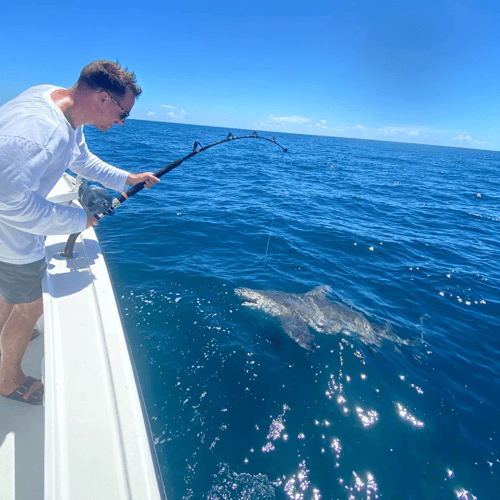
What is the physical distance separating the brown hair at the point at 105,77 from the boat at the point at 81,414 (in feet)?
6.52

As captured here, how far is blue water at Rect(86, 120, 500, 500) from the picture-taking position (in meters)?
3.37

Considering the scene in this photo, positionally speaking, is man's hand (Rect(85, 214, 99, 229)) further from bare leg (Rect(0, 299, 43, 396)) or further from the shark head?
the shark head

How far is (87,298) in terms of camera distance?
2906 millimetres

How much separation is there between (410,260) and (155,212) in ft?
30.0

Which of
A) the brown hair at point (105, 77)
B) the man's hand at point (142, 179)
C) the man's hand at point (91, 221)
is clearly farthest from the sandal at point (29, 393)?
the brown hair at point (105, 77)

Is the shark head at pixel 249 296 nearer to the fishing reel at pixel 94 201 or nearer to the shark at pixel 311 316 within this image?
the shark at pixel 311 316

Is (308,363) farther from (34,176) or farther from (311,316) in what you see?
(34,176)

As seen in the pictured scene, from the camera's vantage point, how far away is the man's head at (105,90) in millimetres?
2145

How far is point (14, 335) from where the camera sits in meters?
2.58

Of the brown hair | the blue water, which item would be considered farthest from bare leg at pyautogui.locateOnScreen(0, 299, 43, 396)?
the brown hair

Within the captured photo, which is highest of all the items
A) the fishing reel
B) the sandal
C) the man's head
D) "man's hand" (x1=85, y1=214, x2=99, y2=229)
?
the man's head

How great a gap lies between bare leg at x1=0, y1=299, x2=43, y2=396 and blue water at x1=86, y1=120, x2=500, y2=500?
1.78 m

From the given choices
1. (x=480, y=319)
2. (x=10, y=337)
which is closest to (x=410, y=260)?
(x=480, y=319)

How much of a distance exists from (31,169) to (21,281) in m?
1.18
